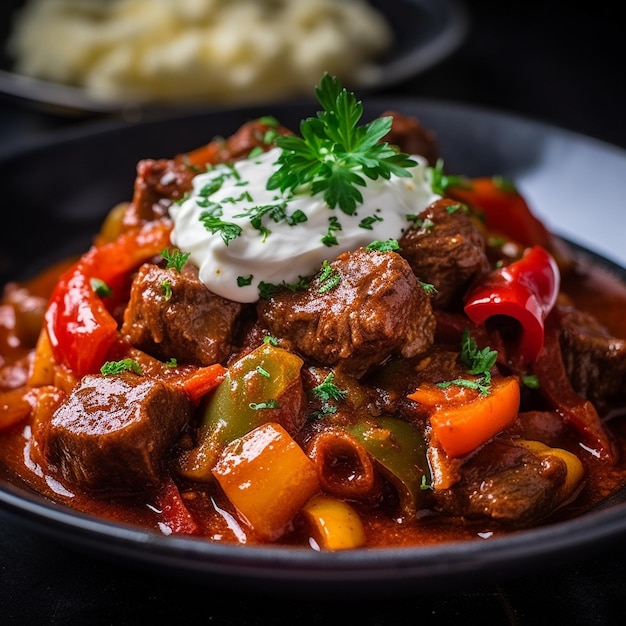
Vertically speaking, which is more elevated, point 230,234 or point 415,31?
point 230,234

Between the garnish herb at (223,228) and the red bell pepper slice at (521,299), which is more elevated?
the garnish herb at (223,228)

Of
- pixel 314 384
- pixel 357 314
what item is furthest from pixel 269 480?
pixel 357 314

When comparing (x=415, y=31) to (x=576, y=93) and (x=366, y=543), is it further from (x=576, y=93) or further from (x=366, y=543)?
(x=366, y=543)

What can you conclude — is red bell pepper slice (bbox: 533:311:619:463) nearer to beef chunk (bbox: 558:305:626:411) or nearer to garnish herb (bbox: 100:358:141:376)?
beef chunk (bbox: 558:305:626:411)

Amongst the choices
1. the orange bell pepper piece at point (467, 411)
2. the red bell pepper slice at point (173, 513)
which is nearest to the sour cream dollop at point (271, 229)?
the orange bell pepper piece at point (467, 411)

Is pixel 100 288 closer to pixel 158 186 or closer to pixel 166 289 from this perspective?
pixel 166 289

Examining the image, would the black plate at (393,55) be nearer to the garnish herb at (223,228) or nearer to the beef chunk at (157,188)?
the beef chunk at (157,188)

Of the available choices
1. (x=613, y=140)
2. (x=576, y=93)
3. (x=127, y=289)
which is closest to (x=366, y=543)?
(x=127, y=289)
